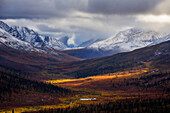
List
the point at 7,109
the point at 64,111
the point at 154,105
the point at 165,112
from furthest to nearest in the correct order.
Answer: the point at 7,109
the point at 64,111
the point at 154,105
the point at 165,112

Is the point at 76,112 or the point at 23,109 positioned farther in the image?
the point at 23,109

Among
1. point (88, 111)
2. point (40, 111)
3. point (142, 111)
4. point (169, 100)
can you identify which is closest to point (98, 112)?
point (88, 111)

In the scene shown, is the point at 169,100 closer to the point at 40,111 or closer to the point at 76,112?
the point at 76,112

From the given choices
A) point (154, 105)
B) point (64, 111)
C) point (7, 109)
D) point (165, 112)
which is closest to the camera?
point (165, 112)

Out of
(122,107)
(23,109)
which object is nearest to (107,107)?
(122,107)

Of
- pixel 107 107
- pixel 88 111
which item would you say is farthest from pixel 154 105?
pixel 88 111

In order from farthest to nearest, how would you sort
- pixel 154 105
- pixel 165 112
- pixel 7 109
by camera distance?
pixel 7 109 → pixel 154 105 → pixel 165 112

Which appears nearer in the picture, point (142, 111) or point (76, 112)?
point (142, 111)

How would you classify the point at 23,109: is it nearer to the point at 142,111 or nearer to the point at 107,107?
the point at 107,107

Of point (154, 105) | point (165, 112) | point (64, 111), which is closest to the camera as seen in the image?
point (165, 112)
